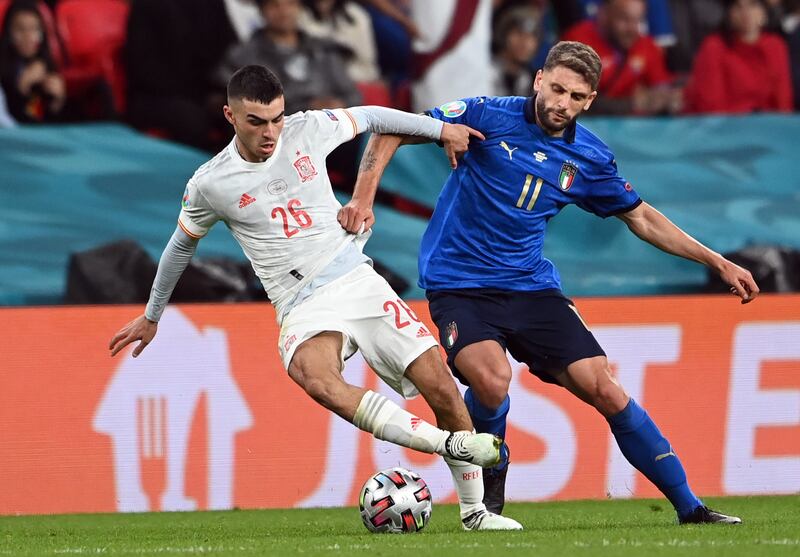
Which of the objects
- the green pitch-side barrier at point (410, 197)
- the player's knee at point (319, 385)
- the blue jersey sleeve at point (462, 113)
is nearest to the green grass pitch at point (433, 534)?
the player's knee at point (319, 385)

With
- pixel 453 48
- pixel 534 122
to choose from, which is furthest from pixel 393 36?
pixel 534 122

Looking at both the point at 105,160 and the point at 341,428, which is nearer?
the point at 341,428

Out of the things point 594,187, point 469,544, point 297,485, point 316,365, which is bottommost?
point 297,485

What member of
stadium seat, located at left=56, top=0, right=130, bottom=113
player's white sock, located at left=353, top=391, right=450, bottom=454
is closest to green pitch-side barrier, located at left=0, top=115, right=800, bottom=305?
stadium seat, located at left=56, top=0, right=130, bottom=113

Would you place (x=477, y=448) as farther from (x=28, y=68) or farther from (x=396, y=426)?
(x=28, y=68)

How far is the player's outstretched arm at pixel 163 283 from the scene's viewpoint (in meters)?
6.52

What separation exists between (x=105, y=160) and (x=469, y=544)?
283 inches

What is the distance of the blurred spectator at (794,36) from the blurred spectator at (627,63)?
3.84 feet

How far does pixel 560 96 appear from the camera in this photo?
6305 mm

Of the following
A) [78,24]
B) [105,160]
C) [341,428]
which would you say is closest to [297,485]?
[341,428]

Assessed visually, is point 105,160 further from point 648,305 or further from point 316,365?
point 316,365

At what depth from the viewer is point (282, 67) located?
11.8 metres

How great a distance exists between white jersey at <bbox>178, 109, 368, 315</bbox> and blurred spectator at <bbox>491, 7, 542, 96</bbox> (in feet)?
20.2

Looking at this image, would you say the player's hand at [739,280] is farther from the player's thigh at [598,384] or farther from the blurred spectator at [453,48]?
the blurred spectator at [453,48]
